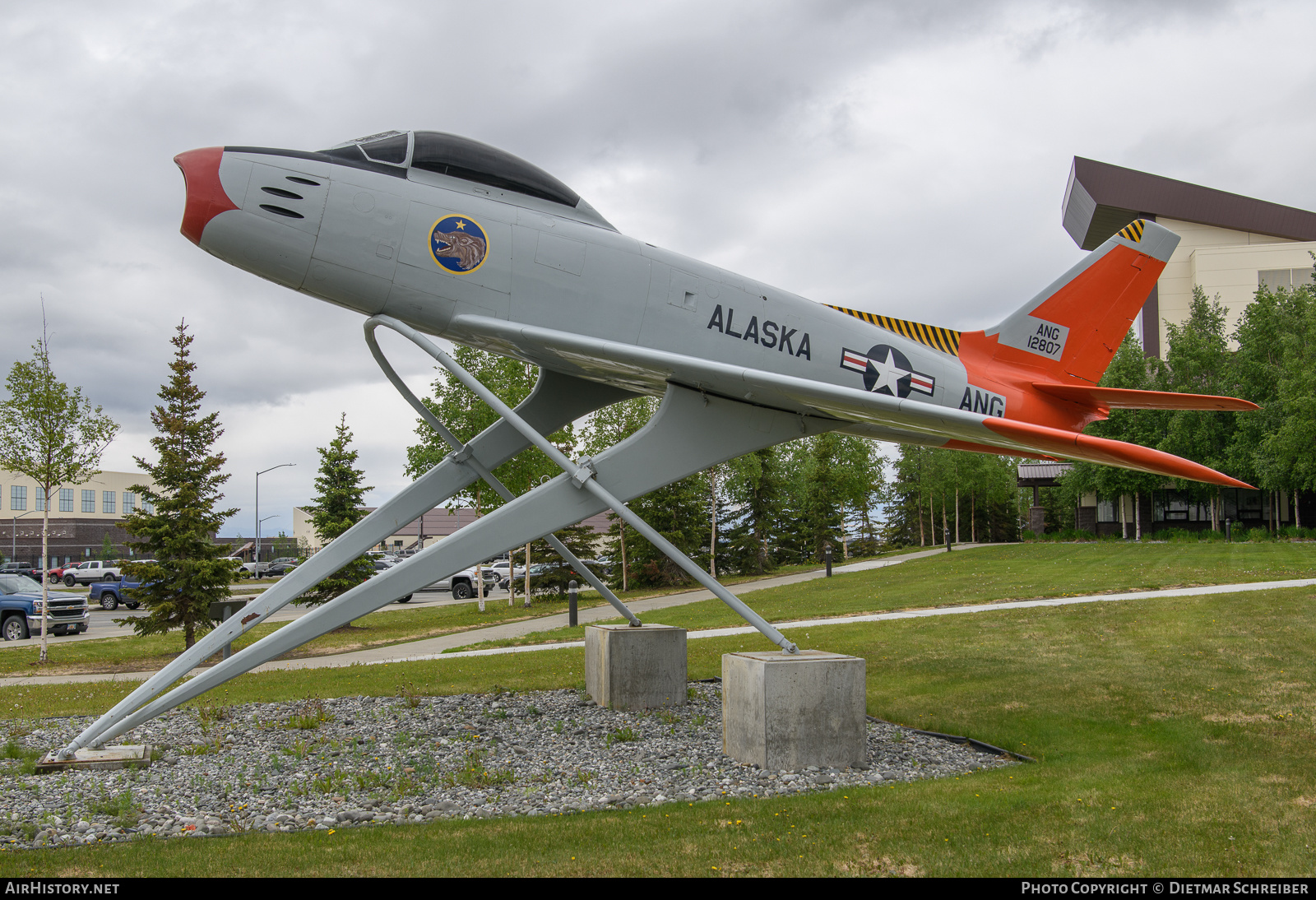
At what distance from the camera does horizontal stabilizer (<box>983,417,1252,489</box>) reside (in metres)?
6.56

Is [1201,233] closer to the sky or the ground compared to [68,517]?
closer to the sky

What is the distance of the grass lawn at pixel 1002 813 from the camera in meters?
4.72

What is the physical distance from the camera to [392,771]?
281 inches

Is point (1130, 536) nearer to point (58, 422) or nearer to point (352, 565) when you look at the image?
point (352, 565)

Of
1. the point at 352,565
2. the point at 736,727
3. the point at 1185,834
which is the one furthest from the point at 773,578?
the point at 1185,834

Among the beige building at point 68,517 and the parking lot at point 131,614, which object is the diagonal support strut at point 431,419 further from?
the beige building at point 68,517

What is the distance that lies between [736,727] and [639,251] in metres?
4.54

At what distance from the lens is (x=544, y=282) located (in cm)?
766

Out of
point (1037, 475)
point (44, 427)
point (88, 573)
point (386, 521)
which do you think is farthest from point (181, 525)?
point (1037, 475)

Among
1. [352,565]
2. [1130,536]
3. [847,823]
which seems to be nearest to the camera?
[847,823]

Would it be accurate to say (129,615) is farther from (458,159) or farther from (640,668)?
(458,159)

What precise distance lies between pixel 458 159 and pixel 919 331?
5.50 meters

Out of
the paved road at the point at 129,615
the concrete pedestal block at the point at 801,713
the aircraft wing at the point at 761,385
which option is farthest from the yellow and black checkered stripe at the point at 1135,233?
the paved road at the point at 129,615

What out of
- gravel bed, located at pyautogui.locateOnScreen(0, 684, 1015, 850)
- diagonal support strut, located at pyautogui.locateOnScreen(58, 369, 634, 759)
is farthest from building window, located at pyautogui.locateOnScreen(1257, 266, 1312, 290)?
gravel bed, located at pyautogui.locateOnScreen(0, 684, 1015, 850)
